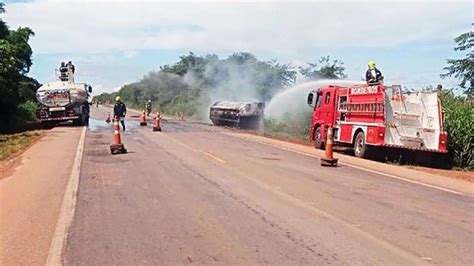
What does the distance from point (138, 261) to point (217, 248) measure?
1.00 m

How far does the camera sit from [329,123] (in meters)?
24.6

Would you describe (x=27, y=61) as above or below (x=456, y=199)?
above

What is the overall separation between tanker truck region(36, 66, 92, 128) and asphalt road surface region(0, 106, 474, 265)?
22.0m

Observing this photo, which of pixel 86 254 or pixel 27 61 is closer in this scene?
pixel 86 254

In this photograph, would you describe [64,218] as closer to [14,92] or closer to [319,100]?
[319,100]

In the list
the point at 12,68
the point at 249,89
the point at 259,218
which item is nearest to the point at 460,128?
the point at 259,218

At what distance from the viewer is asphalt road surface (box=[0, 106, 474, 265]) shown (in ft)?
23.7

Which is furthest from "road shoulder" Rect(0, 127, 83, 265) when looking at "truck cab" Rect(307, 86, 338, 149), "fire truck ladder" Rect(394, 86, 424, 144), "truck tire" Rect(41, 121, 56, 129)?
"truck tire" Rect(41, 121, 56, 129)

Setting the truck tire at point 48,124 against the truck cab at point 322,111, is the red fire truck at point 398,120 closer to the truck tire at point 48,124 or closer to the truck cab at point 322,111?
the truck cab at point 322,111

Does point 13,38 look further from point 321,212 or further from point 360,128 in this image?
point 321,212

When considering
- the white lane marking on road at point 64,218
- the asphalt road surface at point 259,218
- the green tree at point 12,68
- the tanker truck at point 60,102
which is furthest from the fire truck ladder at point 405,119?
the tanker truck at point 60,102

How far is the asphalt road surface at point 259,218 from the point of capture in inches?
285

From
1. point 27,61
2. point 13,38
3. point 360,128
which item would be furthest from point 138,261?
point 27,61

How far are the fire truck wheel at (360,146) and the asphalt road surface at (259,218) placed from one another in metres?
5.14
